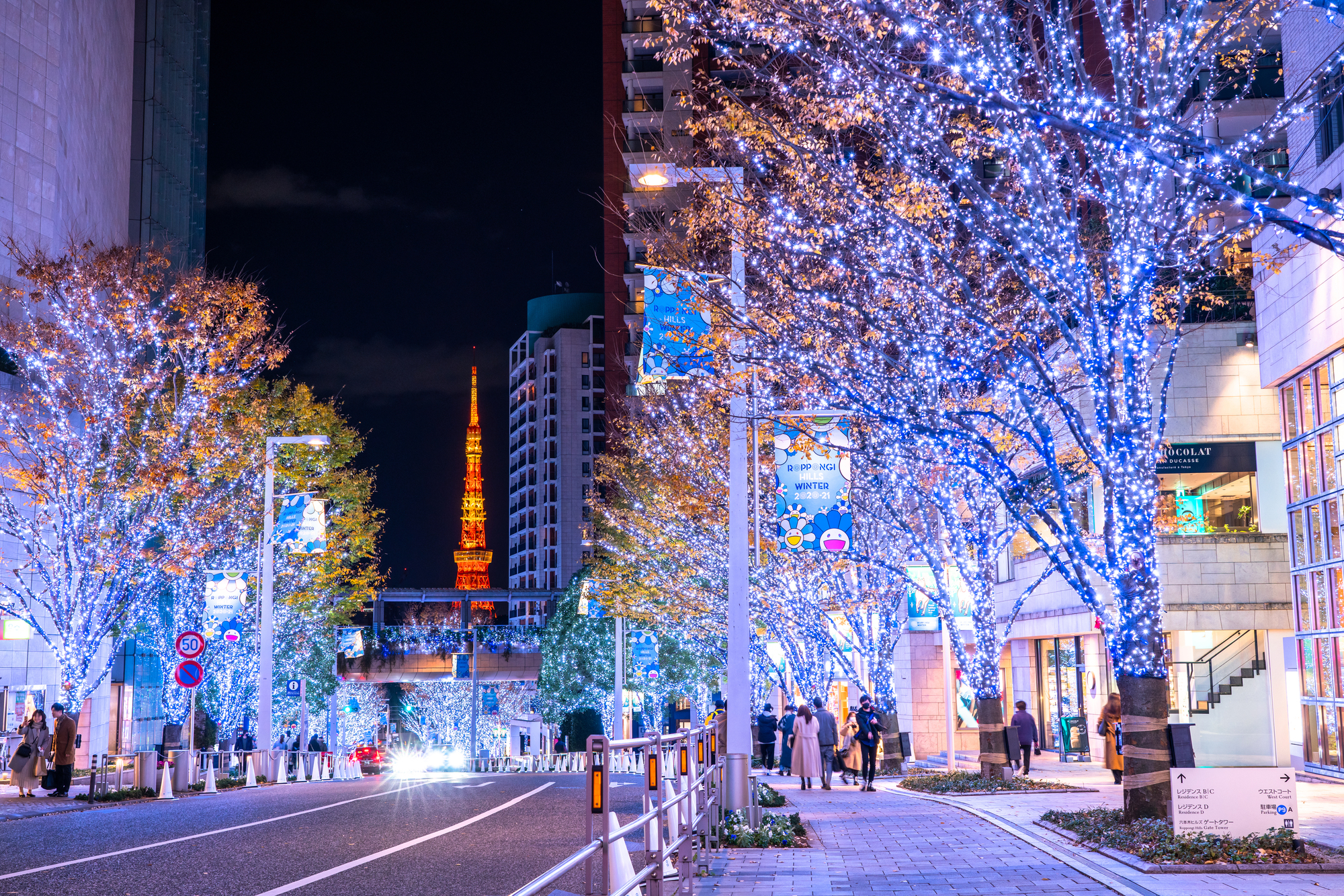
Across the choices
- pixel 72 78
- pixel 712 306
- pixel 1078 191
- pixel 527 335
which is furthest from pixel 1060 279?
pixel 527 335

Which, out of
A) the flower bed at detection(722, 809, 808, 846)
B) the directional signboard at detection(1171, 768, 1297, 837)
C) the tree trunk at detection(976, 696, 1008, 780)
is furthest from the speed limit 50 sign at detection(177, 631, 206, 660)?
the directional signboard at detection(1171, 768, 1297, 837)

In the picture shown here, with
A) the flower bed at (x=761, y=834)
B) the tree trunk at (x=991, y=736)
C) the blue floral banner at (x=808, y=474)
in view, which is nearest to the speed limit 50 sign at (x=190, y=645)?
the blue floral banner at (x=808, y=474)

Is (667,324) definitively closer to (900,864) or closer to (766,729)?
(900,864)

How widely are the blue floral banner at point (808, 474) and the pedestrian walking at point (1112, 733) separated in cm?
717

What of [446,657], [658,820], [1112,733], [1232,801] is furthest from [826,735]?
[446,657]

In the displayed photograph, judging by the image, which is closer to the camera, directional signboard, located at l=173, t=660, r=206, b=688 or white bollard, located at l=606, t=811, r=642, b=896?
white bollard, located at l=606, t=811, r=642, b=896

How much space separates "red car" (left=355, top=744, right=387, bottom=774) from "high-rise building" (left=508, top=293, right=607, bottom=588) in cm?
7505

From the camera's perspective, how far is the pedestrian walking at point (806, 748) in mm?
24906

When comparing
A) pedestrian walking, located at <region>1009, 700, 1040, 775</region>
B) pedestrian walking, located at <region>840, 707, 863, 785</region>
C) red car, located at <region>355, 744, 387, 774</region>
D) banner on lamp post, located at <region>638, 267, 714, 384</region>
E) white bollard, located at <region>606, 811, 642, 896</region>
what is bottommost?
red car, located at <region>355, 744, 387, 774</region>

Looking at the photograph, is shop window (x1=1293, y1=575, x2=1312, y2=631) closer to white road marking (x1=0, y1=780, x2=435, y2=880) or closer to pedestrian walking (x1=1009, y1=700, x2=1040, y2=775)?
pedestrian walking (x1=1009, y1=700, x2=1040, y2=775)

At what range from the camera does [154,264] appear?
28.9 meters

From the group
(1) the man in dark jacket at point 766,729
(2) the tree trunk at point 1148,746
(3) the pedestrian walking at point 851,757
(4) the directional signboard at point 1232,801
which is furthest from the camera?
(1) the man in dark jacket at point 766,729

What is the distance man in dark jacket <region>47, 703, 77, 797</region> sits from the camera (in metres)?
22.2

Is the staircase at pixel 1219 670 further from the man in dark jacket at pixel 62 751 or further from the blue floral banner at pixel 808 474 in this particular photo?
the man in dark jacket at pixel 62 751
